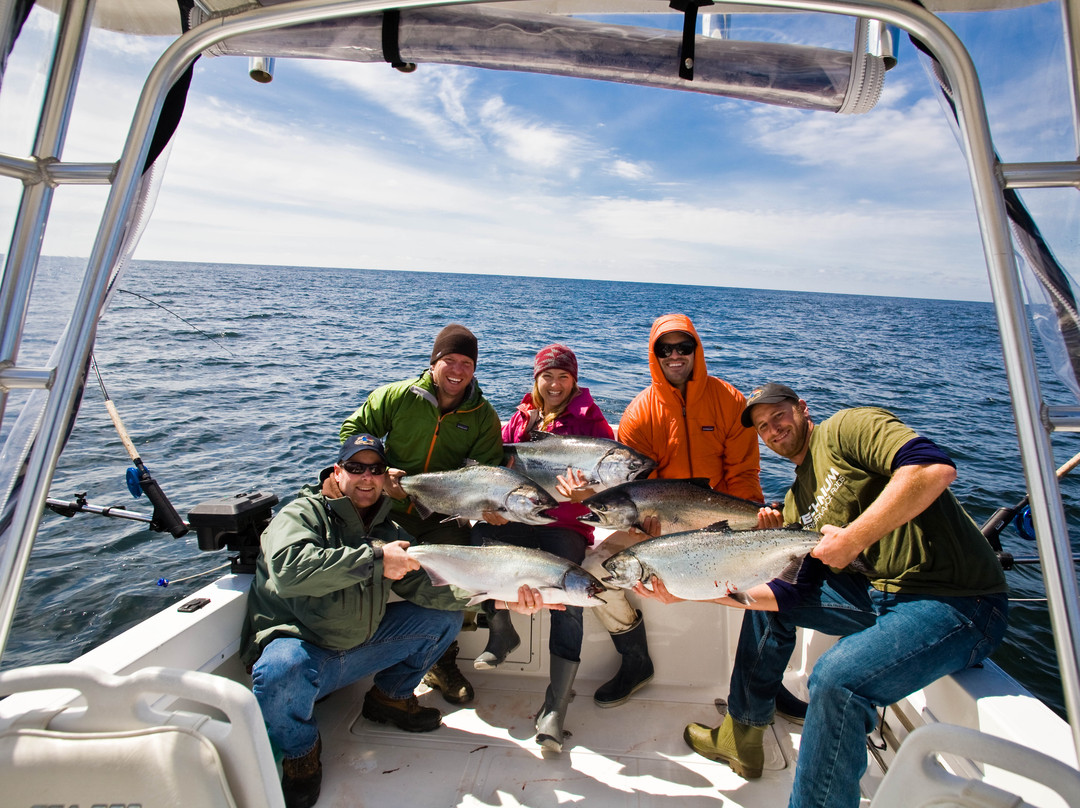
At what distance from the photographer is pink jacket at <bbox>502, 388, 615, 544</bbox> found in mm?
4336

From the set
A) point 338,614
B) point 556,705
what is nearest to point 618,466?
point 556,705

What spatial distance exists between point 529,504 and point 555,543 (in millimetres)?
452

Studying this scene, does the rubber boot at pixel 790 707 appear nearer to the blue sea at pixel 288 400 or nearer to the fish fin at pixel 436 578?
the blue sea at pixel 288 400

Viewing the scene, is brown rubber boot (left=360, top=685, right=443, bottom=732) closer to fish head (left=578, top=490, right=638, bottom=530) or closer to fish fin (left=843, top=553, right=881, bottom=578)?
fish head (left=578, top=490, right=638, bottom=530)

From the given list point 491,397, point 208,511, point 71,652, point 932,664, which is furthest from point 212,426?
point 932,664

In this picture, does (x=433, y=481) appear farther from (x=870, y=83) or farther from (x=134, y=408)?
(x=134, y=408)

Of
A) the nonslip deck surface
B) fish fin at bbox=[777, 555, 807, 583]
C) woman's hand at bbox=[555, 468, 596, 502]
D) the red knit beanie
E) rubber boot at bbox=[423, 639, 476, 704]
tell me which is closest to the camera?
fish fin at bbox=[777, 555, 807, 583]

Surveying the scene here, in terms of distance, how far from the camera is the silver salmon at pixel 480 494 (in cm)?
390

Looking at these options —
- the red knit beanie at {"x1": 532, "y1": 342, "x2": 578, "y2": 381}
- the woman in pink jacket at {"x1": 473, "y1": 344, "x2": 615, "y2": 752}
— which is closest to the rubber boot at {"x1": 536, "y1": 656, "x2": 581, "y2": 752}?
the woman in pink jacket at {"x1": 473, "y1": 344, "x2": 615, "y2": 752}

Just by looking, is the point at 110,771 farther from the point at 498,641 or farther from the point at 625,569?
the point at 498,641

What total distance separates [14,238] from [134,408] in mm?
15163

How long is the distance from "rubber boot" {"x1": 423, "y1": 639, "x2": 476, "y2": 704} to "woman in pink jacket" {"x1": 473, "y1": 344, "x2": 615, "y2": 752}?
0.49 ft

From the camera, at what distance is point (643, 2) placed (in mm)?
2727

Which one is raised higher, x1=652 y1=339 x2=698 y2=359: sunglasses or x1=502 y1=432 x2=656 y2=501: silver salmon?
x1=652 y1=339 x2=698 y2=359: sunglasses
